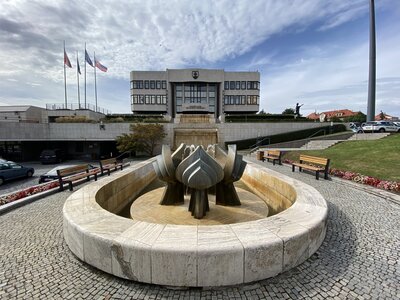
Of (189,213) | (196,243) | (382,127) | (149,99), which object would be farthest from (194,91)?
(196,243)

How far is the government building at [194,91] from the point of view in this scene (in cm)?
5384

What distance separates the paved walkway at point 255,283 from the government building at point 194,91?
49.4 metres

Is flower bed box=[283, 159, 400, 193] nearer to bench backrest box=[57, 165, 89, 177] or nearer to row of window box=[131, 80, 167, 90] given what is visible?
bench backrest box=[57, 165, 89, 177]

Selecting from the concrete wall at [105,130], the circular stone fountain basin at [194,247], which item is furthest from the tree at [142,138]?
the circular stone fountain basin at [194,247]

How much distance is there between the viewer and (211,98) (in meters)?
55.8

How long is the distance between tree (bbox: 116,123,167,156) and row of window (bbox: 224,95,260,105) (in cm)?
3100

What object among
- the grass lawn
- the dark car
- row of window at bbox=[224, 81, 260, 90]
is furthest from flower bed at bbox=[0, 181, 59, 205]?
row of window at bbox=[224, 81, 260, 90]

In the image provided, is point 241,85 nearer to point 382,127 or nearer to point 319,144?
point 382,127

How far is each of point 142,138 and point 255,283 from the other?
2493 centimetres

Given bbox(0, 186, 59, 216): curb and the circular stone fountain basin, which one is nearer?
the circular stone fountain basin

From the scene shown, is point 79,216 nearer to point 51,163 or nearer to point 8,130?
point 51,163

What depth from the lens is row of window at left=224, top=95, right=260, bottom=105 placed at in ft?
181

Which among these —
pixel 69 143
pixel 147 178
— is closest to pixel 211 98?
pixel 69 143

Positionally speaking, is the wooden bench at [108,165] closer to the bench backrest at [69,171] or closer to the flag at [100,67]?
the bench backrest at [69,171]
